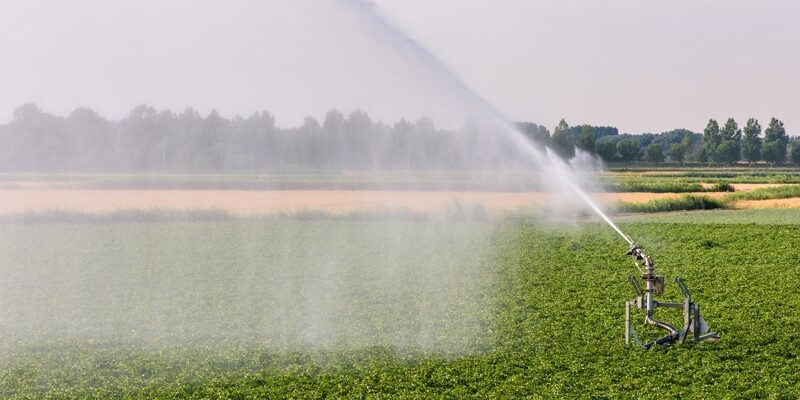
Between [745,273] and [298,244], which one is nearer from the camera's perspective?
[745,273]

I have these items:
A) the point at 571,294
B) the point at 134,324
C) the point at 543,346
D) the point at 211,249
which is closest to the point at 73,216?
the point at 211,249

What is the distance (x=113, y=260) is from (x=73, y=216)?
1452cm

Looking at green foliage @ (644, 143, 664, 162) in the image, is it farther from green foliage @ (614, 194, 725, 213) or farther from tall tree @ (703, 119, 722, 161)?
green foliage @ (614, 194, 725, 213)

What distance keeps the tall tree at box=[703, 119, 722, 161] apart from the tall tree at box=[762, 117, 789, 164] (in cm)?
687

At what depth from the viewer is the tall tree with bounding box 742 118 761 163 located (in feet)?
429

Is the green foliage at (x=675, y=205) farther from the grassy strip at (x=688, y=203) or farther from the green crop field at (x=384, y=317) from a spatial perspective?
the green crop field at (x=384, y=317)

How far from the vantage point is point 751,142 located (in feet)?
434

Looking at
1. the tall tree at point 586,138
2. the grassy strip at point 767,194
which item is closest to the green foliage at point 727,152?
the tall tree at point 586,138

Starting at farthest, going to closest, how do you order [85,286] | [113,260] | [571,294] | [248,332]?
[113,260] → [85,286] → [571,294] → [248,332]

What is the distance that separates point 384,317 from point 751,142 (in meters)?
127

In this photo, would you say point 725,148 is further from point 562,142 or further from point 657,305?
point 657,305

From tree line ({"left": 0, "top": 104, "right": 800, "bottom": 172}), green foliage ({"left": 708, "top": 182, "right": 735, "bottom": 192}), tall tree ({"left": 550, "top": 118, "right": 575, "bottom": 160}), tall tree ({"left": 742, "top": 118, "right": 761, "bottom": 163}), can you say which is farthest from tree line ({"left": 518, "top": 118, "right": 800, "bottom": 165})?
tree line ({"left": 0, "top": 104, "right": 800, "bottom": 172})

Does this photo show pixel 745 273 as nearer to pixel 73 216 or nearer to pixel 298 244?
pixel 298 244

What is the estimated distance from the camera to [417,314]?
18062 millimetres
